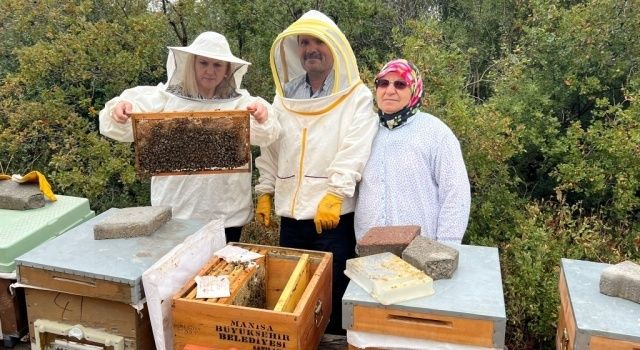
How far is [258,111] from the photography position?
285cm

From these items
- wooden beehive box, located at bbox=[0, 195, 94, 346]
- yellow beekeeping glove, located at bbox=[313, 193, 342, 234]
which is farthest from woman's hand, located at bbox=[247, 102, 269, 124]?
wooden beehive box, located at bbox=[0, 195, 94, 346]

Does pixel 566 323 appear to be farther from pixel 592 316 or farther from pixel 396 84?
pixel 396 84

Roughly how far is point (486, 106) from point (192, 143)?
273 centimetres

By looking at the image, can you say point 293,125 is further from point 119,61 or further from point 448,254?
point 119,61

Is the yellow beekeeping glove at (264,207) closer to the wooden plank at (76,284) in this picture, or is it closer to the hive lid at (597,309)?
the wooden plank at (76,284)

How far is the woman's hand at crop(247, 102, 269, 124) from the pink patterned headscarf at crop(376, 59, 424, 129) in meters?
0.63

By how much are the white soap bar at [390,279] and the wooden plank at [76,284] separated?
0.83 meters

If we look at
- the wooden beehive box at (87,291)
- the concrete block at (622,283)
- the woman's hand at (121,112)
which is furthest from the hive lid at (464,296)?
the woman's hand at (121,112)

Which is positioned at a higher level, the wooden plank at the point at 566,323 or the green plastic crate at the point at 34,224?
the green plastic crate at the point at 34,224

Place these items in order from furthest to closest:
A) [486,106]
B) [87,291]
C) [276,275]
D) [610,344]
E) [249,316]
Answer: [486,106] → [276,275] → [87,291] → [249,316] → [610,344]

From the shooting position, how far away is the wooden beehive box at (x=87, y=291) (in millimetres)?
2010

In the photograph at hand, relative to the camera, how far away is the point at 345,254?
3135 mm

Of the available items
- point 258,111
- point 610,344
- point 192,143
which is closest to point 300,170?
point 258,111

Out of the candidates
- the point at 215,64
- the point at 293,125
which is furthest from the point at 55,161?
the point at 293,125
